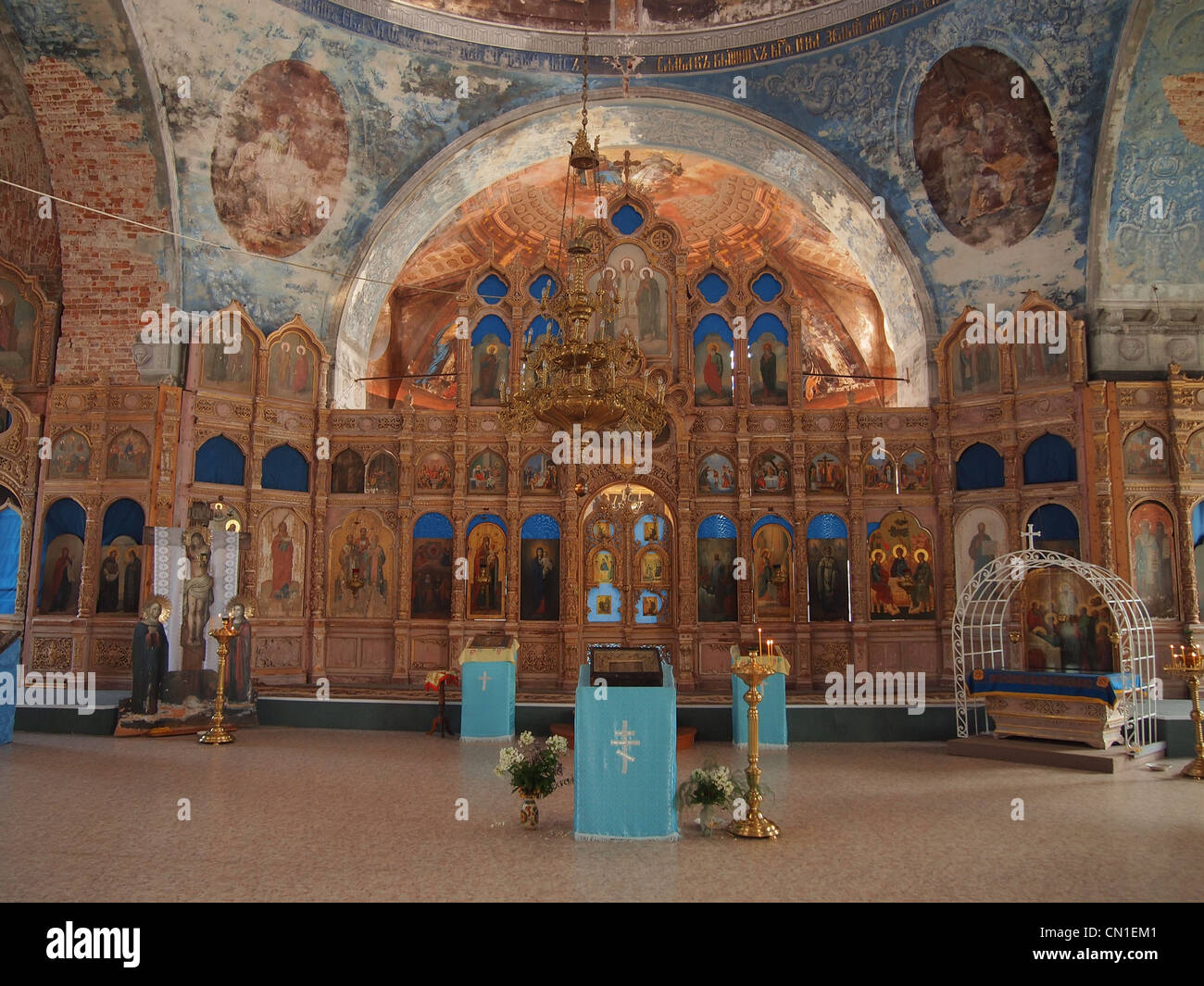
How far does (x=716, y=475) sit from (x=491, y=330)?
5.14m

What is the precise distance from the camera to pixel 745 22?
16.6 metres

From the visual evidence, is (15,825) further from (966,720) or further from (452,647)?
(966,720)

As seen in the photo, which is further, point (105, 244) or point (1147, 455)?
point (105, 244)

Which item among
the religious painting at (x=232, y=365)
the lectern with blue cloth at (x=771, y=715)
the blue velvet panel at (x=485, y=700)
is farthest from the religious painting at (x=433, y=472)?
the lectern with blue cloth at (x=771, y=715)

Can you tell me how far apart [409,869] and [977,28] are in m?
15.5

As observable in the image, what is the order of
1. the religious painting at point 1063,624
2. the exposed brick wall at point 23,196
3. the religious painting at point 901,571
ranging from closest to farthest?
the religious painting at point 1063,624 < the exposed brick wall at point 23,196 < the religious painting at point 901,571

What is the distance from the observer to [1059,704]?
1070cm

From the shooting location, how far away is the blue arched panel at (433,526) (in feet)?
53.5

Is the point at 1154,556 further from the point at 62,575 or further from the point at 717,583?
the point at 62,575

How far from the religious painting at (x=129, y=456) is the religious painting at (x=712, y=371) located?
954 centimetres

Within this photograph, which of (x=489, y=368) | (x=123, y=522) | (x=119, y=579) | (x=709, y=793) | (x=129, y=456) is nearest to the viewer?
(x=709, y=793)

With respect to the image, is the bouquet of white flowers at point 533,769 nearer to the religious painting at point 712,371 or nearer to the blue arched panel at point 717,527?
the blue arched panel at point 717,527

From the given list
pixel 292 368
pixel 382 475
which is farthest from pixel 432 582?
pixel 292 368

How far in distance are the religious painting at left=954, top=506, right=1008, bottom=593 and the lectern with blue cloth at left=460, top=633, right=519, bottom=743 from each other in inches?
329
